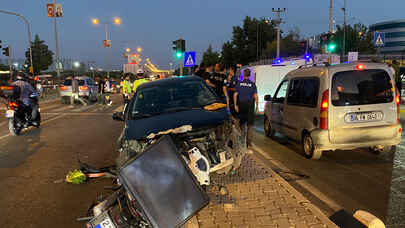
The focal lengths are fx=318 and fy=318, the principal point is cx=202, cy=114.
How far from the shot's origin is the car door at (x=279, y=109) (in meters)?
7.79

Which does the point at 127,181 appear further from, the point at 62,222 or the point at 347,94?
the point at 347,94

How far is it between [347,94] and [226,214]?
3.58 metres

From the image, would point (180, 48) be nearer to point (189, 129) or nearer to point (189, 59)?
point (189, 59)

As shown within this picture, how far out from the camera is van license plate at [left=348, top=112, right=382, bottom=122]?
5.95 m

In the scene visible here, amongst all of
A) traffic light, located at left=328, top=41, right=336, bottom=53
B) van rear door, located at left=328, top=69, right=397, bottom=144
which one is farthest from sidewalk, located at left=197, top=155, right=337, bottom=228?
traffic light, located at left=328, top=41, right=336, bottom=53

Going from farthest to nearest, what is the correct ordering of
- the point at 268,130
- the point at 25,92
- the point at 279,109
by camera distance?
the point at 25,92 → the point at 268,130 → the point at 279,109

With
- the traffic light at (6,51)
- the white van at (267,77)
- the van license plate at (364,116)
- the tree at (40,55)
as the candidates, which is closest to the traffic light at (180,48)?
the white van at (267,77)

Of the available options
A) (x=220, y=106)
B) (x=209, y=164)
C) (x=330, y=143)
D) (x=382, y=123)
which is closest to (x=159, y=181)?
(x=209, y=164)

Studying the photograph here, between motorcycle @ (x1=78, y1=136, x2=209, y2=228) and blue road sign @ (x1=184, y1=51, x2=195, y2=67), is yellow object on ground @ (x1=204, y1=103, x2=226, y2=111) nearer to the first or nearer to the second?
motorcycle @ (x1=78, y1=136, x2=209, y2=228)

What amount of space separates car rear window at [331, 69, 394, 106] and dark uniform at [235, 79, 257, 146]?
1.92 metres

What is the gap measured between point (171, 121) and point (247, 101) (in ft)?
10.7

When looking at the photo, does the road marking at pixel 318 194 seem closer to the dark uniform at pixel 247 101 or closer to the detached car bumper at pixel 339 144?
the detached car bumper at pixel 339 144

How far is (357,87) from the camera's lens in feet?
19.5

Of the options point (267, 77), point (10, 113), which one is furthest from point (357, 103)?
point (10, 113)
